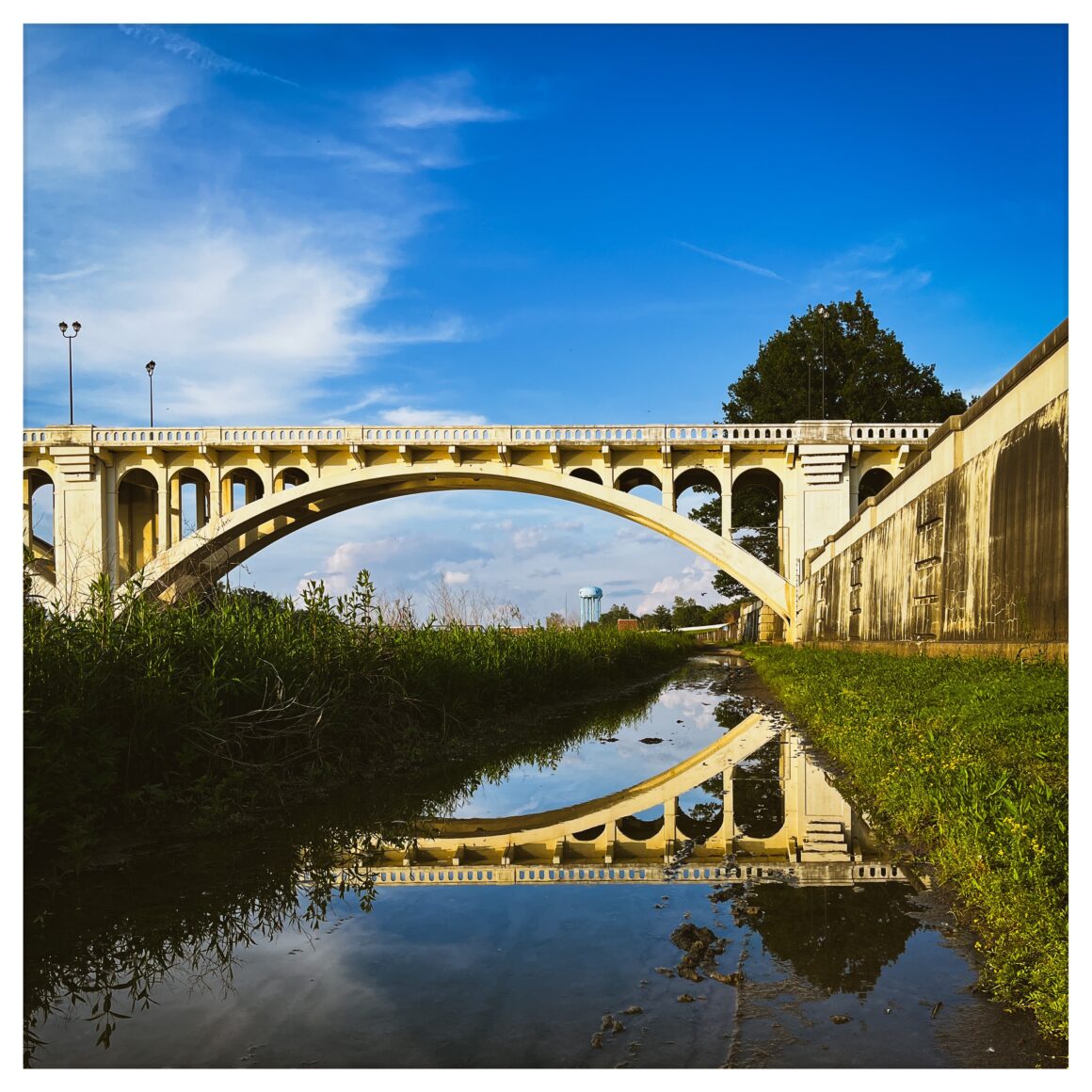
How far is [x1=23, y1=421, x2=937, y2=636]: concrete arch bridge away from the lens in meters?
31.9

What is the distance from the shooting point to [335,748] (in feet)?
24.4

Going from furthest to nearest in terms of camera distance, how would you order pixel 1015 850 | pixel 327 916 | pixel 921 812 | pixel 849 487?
1. pixel 849 487
2. pixel 921 812
3. pixel 327 916
4. pixel 1015 850

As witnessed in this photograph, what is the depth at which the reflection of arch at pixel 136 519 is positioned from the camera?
121 feet

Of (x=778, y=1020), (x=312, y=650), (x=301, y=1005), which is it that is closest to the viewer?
(x=778, y=1020)

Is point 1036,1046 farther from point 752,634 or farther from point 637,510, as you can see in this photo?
point 752,634

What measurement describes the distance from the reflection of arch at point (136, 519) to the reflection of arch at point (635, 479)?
19.1 m

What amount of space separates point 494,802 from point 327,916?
2.95 m

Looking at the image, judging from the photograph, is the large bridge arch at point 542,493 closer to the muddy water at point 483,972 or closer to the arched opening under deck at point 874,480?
the arched opening under deck at point 874,480

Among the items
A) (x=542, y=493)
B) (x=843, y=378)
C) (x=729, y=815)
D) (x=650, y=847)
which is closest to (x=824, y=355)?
(x=843, y=378)

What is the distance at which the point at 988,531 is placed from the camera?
1003 centimetres

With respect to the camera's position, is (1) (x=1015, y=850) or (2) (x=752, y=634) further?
(2) (x=752, y=634)

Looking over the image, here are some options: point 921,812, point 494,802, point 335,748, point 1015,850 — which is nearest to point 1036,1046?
point 1015,850

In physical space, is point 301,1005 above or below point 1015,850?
→ below

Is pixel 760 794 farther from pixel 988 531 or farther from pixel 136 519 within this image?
pixel 136 519
